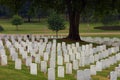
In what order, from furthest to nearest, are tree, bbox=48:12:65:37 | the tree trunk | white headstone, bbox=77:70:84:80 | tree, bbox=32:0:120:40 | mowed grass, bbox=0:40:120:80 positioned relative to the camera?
tree, bbox=48:12:65:37 → the tree trunk → tree, bbox=32:0:120:40 → mowed grass, bbox=0:40:120:80 → white headstone, bbox=77:70:84:80

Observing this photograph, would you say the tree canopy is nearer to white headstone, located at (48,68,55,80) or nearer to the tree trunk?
the tree trunk

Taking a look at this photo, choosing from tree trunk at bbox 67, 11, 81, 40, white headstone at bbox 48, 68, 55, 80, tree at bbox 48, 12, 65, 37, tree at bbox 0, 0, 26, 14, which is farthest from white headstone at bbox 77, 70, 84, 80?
tree at bbox 48, 12, 65, 37

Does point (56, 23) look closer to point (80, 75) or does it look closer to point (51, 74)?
point (51, 74)

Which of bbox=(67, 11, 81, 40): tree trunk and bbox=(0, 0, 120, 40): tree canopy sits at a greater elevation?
bbox=(0, 0, 120, 40): tree canopy

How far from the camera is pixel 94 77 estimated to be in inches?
650

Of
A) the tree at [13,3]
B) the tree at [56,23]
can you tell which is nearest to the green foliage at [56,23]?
the tree at [56,23]

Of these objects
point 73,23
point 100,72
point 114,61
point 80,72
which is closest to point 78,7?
point 73,23

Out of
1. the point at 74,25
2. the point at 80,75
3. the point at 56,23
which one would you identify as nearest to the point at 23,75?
the point at 80,75

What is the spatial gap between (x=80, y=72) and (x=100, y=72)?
4.30m

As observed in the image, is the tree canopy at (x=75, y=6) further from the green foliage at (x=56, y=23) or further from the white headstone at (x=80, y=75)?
the white headstone at (x=80, y=75)

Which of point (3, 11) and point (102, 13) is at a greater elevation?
point (102, 13)

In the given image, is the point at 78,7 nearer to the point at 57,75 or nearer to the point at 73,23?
the point at 73,23

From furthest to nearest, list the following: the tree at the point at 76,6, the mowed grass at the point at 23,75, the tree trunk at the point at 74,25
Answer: the tree trunk at the point at 74,25, the tree at the point at 76,6, the mowed grass at the point at 23,75

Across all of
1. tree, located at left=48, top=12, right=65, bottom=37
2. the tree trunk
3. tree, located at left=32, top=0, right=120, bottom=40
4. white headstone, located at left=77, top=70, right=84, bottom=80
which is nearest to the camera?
white headstone, located at left=77, top=70, right=84, bottom=80
